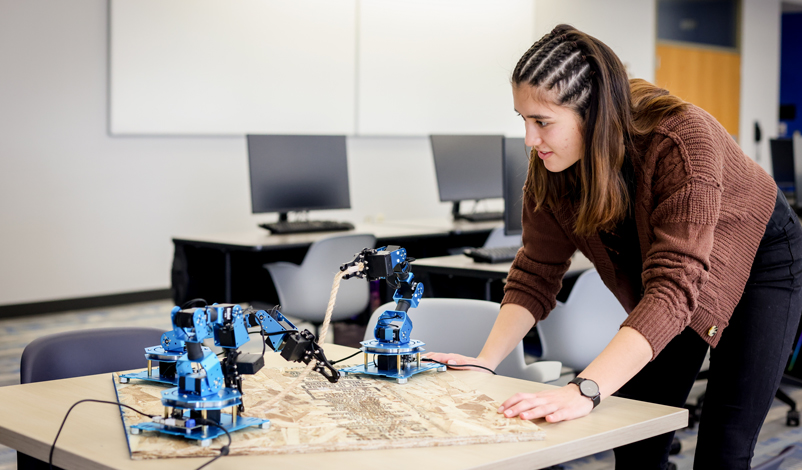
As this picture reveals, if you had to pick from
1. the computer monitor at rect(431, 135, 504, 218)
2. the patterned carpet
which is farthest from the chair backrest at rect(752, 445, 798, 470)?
the computer monitor at rect(431, 135, 504, 218)

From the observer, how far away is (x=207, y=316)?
39.1 inches

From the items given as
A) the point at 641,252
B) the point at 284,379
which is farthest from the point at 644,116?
the point at 284,379

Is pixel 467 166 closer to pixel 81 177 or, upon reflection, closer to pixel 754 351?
pixel 81 177

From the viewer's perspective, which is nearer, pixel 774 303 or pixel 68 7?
pixel 774 303

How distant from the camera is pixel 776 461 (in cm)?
230

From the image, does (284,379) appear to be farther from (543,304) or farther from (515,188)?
(515,188)

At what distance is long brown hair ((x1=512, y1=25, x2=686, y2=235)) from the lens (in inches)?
49.6

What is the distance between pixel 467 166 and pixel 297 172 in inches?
40.2

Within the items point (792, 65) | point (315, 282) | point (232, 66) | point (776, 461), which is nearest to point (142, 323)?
point (315, 282)

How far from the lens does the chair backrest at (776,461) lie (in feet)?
7.30

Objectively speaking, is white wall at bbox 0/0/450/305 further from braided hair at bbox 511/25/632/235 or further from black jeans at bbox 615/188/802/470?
black jeans at bbox 615/188/802/470

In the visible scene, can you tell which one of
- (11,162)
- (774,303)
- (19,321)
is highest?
(11,162)

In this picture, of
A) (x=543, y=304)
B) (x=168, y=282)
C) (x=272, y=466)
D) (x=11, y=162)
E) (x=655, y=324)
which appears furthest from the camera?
(x=168, y=282)

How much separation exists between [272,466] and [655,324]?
2.00 ft
